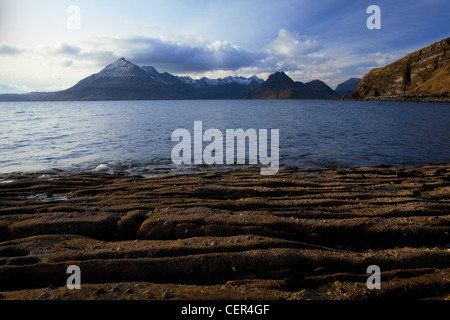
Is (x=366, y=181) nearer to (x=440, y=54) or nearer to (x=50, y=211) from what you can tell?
(x=50, y=211)

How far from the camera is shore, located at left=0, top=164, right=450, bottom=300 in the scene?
4.85 m

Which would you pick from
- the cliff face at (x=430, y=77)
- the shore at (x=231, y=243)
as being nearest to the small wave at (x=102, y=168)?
the shore at (x=231, y=243)

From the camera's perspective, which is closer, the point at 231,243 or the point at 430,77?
the point at 231,243

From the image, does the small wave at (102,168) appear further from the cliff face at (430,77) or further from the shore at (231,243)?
the cliff face at (430,77)

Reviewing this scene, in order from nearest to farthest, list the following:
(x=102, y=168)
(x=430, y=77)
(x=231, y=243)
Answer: (x=231, y=243) → (x=102, y=168) → (x=430, y=77)

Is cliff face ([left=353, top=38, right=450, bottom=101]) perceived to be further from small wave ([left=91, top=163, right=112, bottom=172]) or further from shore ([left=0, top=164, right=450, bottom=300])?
small wave ([left=91, top=163, right=112, bottom=172])

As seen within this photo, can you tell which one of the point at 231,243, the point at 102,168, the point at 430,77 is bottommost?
the point at 231,243

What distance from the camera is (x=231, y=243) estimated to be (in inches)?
242

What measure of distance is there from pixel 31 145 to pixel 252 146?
24693mm

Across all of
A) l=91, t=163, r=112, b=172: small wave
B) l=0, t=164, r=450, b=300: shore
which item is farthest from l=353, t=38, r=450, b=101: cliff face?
l=91, t=163, r=112, b=172: small wave

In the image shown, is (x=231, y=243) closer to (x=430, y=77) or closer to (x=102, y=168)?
(x=102, y=168)

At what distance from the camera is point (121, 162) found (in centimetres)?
2111

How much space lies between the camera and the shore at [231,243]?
15.9 feet

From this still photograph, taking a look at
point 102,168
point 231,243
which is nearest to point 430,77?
point 102,168
